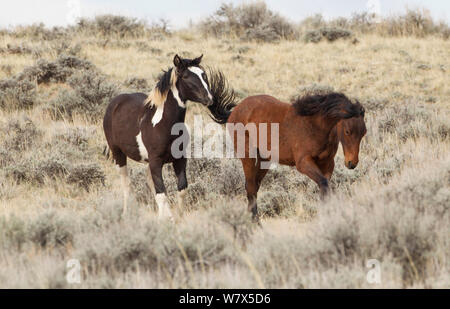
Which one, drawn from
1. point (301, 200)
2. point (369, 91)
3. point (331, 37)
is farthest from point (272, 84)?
point (301, 200)

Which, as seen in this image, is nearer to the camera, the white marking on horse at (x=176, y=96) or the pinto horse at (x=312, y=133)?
the pinto horse at (x=312, y=133)

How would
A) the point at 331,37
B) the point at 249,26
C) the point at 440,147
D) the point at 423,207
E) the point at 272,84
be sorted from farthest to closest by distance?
the point at 249,26 < the point at 331,37 < the point at 272,84 < the point at 440,147 < the point at 423,207

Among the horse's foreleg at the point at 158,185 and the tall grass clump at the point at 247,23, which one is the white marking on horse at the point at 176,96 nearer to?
the horse's foreleg at the point at 158,185

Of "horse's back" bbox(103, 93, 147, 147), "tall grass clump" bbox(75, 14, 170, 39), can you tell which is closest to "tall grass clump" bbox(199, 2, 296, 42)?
"tall grass clump" bbox(75, 14, 170, 39)

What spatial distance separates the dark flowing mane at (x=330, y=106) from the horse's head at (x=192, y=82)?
120cm

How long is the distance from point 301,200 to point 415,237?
363 centimetres

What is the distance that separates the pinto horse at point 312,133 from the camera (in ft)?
21.1

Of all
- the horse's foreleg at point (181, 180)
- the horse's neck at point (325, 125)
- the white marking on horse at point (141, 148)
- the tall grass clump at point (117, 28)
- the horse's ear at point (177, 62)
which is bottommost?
the horse's foreleg at point (181, 180)

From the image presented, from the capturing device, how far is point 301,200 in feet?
27.9

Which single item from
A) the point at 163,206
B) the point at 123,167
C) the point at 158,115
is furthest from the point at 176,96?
the point at 123,167

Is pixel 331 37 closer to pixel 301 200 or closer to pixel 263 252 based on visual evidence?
pixel 301 200

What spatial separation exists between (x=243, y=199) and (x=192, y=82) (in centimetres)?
220

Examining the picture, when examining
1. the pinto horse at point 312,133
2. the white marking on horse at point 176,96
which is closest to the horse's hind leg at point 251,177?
the pinto horse at point 312,133

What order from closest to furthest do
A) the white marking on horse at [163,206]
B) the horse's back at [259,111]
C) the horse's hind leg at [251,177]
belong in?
the horse's back at [259,111] < the white marking on horse at [163,206] < the horse's hind leg at [251,177]
